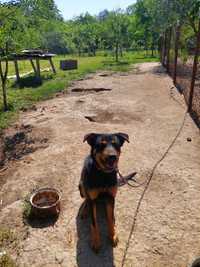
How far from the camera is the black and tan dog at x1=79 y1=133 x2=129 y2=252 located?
3.24 meters

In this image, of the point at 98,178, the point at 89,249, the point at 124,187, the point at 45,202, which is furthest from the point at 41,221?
the point at 124,187

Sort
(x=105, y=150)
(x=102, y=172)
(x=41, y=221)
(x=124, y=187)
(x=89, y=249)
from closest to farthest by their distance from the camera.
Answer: (x=105, y=150), (x=102, y=172), (x=89, y=249), (x=41, y=221), (x=124, y=187)

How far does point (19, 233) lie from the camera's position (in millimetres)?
4082

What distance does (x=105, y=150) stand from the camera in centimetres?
320

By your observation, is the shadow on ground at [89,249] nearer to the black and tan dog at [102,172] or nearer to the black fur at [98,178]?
the black and tan dog at [102,172]

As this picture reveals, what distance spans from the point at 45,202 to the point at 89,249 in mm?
1162

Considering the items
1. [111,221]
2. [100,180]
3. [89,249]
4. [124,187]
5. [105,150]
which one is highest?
[105,150]

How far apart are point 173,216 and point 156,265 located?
3.19 ft

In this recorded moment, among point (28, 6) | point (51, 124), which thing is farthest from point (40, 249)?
point (28, 6)

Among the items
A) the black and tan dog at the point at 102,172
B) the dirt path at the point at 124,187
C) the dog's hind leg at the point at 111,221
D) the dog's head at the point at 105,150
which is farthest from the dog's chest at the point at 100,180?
the dirt path at the point at 124,187

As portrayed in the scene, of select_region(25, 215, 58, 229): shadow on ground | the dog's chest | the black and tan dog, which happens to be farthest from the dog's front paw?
select_region(25, 215, 58, 229): shadow on ground

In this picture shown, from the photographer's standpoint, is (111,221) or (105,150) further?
(111,221)

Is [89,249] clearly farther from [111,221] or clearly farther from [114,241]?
[111,221]

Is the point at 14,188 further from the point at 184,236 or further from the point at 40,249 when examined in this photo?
the point at 184,236
